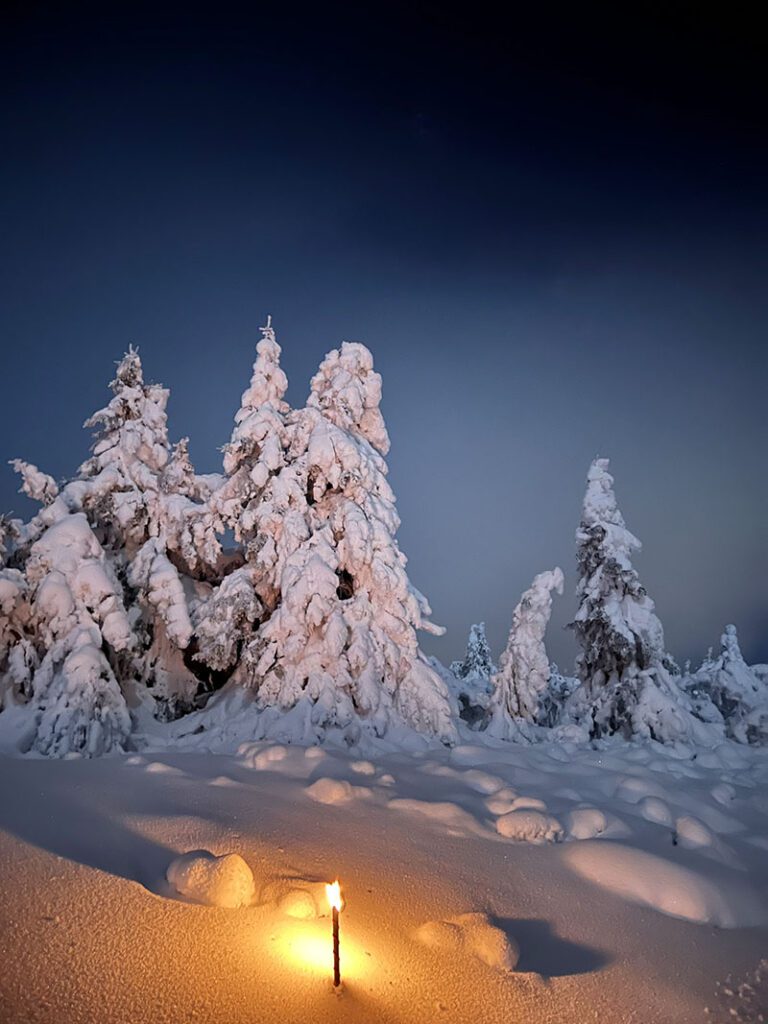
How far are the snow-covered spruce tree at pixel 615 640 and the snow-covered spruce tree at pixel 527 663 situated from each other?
3.76ft

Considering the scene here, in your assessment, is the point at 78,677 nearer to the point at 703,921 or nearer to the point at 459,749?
the point at 459,749

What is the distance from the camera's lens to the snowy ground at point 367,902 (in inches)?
129

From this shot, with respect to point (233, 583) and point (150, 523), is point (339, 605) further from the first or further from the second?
point (150, 523)

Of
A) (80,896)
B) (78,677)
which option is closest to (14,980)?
(80,896)

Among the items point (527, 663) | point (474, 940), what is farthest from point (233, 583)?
point (474, 940)

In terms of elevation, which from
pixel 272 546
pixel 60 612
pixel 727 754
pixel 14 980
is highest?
pixel 272 546

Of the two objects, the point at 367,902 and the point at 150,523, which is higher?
the point at 150,523

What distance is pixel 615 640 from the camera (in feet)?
59.1

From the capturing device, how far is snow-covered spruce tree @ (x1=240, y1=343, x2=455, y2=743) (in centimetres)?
1318

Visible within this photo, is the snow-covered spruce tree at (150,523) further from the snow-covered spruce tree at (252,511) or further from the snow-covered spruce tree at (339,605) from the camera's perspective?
the snow-covered spruce tree at (339,605)

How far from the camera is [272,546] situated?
1493 centimetres

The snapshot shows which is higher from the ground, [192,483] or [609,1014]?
[192,483]

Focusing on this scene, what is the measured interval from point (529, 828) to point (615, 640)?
13186 mm

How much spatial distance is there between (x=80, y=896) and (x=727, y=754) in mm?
15269
